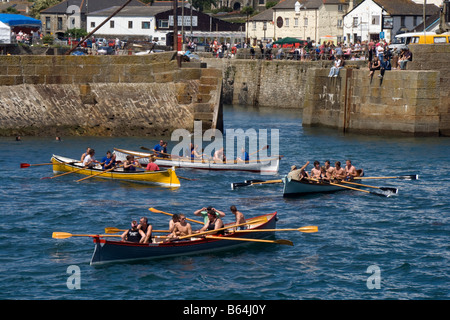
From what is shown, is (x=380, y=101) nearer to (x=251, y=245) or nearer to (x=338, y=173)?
(x=338, y=173)

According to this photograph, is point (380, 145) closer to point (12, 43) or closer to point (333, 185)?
point (333, 185)

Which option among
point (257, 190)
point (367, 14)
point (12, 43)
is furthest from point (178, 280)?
point (367, 14)

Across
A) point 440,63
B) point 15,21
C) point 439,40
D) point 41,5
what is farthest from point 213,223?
point 41,5

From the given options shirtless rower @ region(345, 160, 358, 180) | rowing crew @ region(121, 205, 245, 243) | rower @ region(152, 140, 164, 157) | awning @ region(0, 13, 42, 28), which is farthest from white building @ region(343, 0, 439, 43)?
rowing crew @ region(121, 205, 245, 243)

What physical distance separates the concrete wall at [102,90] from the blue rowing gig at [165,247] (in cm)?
1936

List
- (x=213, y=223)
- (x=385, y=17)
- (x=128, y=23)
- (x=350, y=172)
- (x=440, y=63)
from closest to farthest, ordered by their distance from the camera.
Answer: (x=213, y=223) < (x=350, y=172) < (x=440, y=63) < (x=385, y=17) < (x=128, y=23)

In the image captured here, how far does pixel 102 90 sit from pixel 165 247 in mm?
22465

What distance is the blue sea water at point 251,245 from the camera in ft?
68.1

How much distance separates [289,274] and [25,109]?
2617 centimetres

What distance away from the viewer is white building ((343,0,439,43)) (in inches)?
3189

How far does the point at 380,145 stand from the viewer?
4272 centimetres

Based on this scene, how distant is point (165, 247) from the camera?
2269cm

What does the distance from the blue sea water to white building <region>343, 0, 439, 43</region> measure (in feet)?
140

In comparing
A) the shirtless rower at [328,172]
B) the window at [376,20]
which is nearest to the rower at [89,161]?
the shirtless rower at [328,172]
